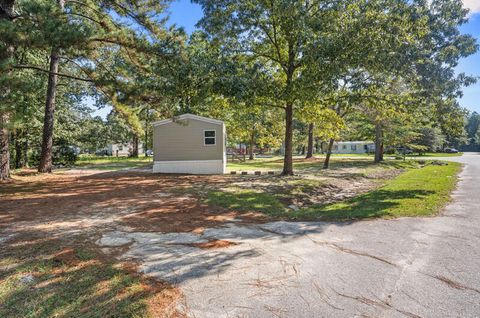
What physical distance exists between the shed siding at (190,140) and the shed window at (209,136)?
0.52ft

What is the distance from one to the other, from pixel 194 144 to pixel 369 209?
1047 centimetres

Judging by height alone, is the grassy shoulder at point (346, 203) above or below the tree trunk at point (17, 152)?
below

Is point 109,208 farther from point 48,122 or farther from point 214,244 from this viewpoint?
point 48,122

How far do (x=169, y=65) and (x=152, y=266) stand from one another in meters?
7.12

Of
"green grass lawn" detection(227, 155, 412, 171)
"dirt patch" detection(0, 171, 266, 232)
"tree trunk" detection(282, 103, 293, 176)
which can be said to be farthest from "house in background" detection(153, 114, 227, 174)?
"dirt patch" detection(0, 171, 266, 232)

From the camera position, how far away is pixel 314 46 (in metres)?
9.95

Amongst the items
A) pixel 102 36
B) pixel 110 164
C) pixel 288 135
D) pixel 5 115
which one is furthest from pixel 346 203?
pixel 110 164

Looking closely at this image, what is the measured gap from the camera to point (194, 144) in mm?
15703

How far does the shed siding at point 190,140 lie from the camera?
15.7 metres

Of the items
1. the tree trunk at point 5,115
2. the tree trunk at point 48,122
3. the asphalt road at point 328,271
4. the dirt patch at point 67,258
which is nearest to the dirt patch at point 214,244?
the asphalt road at point 328,271

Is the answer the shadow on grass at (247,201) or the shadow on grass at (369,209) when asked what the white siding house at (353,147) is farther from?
the shadow on grass at (247,201)

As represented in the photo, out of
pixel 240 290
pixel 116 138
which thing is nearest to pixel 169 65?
pixel 240 290

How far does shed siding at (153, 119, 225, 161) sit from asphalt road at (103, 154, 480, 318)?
34.5 ft

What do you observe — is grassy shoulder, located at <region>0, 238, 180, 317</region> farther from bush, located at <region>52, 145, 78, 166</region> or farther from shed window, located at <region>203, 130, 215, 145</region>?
bush, located at <region>52, 145, 78, 166</region>
